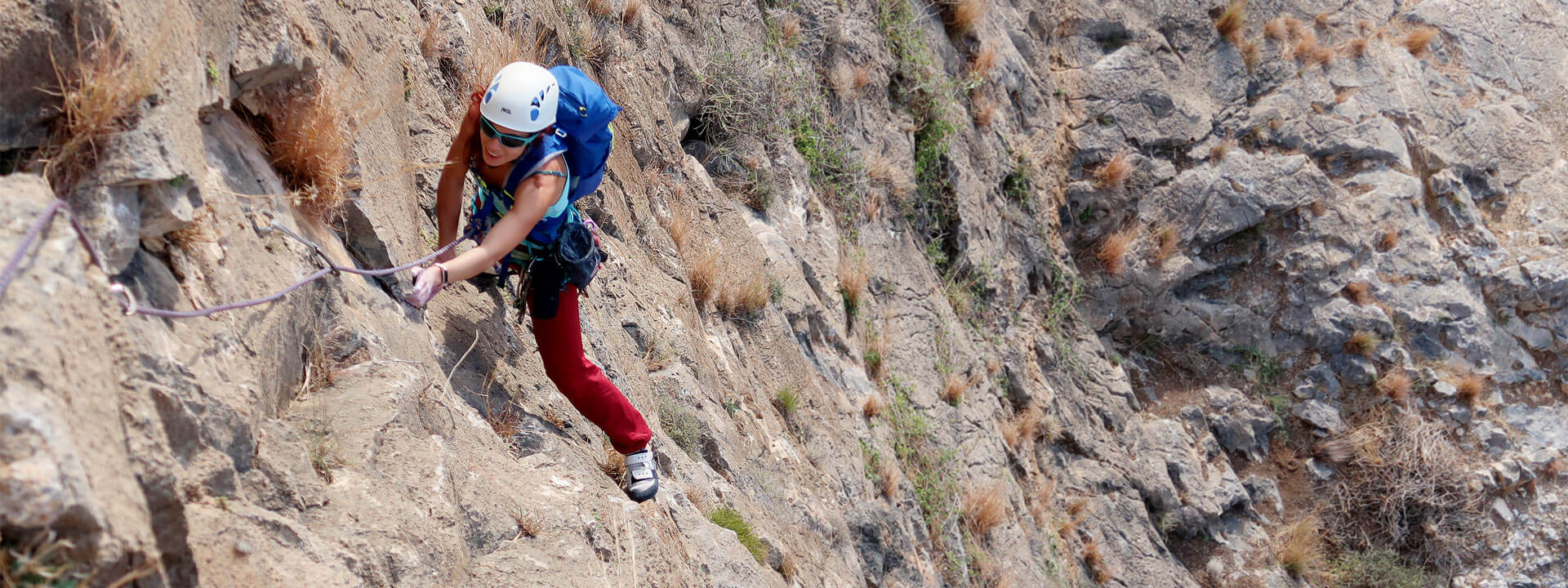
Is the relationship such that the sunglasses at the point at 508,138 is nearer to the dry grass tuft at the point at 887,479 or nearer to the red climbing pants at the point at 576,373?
the red climbing pants at the point at 576,373

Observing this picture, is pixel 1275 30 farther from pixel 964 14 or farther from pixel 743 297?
pixel 743 297

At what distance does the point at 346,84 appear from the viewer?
3.29 meters

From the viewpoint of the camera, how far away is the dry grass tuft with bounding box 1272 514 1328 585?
9477 millimetres

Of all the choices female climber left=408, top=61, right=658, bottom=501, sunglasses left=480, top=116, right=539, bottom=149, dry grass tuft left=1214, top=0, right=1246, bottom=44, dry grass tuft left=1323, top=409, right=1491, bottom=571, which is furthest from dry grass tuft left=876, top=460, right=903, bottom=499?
dry grass tuft left=1214, top=0, right=1246, bottom=44

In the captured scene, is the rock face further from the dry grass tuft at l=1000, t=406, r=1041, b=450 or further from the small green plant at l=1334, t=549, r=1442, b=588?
the small green plant at l=1334, t=549, r=1442, b=588

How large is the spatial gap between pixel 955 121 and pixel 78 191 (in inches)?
306

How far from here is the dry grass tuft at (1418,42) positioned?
464 inches

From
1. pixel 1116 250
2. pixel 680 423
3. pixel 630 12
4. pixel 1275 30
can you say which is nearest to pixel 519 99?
pixel 680 423

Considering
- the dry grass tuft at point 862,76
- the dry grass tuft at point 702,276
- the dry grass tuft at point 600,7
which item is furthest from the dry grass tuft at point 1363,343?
the dry grass tuft at point 600,7

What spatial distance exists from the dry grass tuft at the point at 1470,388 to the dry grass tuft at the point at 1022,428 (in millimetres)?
5141

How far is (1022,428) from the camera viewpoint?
8.50 metres

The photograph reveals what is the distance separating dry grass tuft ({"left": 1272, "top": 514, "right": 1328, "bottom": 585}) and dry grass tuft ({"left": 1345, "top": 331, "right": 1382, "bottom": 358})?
1.85 metres

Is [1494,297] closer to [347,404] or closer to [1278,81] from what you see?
[1278,81]

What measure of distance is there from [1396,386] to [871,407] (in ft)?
22.1
